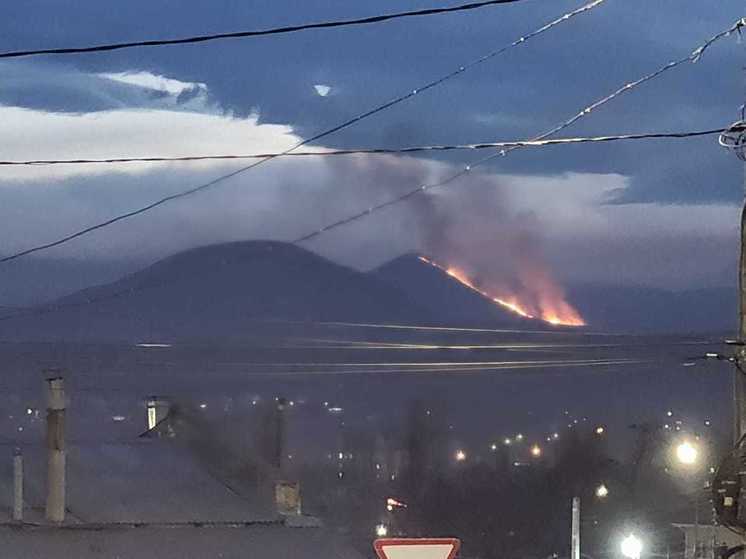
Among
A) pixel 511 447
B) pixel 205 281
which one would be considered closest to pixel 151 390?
pixel 511 447

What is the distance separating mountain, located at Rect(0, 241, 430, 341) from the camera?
52438mm

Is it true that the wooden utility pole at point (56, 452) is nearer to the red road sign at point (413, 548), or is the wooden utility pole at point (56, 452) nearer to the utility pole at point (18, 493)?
the utility pole at point (18, 493)

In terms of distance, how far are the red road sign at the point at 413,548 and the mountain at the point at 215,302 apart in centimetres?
2732

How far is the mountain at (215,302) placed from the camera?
52438 mm

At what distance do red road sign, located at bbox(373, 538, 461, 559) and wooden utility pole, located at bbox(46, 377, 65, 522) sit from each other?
13188mm

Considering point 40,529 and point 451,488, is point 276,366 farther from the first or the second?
point 40,529

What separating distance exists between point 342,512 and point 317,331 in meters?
17.9

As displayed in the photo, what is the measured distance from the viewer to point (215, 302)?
3091 inches

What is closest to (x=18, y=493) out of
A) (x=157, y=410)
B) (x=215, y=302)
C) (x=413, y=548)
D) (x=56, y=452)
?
(x=56, y=452)

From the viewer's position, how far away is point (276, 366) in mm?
39219

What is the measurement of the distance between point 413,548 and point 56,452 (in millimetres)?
13451

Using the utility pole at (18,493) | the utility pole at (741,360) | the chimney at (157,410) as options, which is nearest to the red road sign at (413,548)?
the utility pole at (741,360)

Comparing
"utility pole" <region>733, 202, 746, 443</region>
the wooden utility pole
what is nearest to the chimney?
the wooden utility pole

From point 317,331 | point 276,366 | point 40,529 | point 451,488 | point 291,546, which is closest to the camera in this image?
point 40,529
